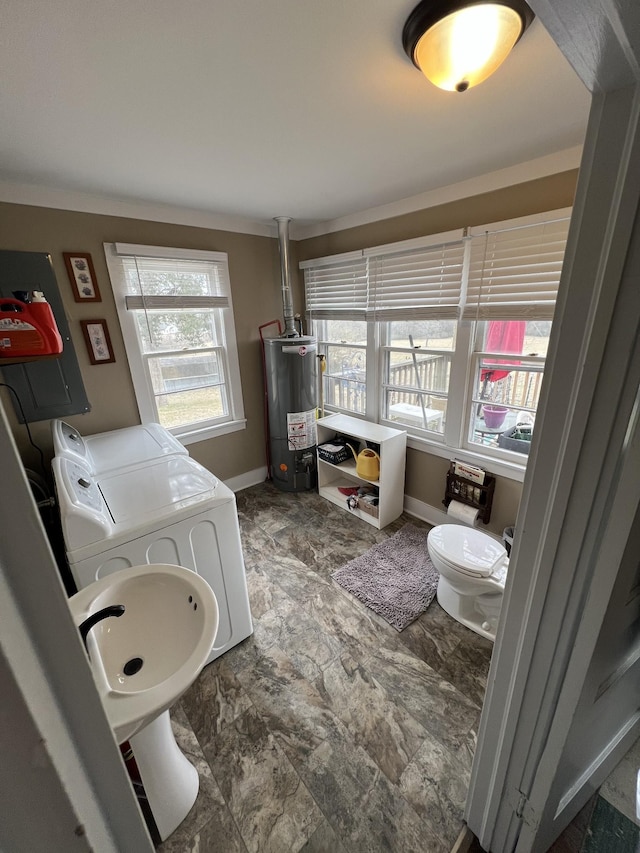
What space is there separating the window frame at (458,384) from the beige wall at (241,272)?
0.29 ft

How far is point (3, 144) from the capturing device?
1.43m

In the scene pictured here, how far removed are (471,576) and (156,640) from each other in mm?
1405

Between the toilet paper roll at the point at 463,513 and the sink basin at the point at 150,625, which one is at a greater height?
the sink basin at the point at 150,625

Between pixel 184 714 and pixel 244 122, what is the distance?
248 cm

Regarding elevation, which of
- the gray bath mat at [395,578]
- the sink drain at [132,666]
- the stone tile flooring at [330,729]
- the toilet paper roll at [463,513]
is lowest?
the stone tile flooring at [330,729]

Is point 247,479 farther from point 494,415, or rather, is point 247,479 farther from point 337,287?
point 494,415

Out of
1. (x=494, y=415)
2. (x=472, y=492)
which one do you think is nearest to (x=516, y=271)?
(x=494, y=415)

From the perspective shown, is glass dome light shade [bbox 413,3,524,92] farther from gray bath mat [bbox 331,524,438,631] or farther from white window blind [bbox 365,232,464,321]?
gray bath mat [bbox 331,524,438,631]

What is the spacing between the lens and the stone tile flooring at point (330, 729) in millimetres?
1118

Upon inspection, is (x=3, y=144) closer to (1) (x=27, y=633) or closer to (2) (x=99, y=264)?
(2) (x=99, y=264)

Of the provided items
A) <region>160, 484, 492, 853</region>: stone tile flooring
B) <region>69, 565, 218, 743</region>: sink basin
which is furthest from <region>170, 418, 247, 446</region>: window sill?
<region>69, 565, 218, 743</region>: sink basin

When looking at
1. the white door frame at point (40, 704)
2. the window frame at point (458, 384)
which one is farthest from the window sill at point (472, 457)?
the white door frame at point (40, 704)

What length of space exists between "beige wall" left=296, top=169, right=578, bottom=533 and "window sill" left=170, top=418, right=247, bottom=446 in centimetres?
156

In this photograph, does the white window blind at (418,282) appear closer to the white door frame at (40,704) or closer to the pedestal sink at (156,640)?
the pedestal sink at (156,640)
